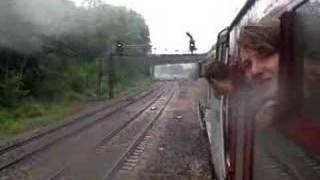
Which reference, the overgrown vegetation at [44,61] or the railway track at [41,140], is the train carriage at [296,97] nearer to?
the railway track at [41,140]

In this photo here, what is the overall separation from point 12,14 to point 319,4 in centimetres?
2127

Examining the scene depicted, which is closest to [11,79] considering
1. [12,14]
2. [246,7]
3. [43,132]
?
[12,14]

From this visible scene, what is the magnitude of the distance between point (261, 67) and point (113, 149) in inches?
518

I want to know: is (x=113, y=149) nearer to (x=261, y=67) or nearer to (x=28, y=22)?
(x=28, y=22)

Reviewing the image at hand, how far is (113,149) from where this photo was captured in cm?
→ 1514

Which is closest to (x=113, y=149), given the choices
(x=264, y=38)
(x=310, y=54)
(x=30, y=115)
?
(x=30, y=115)

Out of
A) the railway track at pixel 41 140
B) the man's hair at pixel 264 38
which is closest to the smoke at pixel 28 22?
the railway track at pixel 41 140

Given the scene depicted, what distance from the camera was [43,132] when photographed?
18.2 meters

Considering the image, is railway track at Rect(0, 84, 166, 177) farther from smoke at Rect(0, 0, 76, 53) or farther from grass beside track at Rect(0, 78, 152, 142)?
smoke at Rect(0, 0, 76, 53)

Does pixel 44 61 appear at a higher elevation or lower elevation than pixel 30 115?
higher

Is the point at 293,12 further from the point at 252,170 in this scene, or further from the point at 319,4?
the point at 252,170

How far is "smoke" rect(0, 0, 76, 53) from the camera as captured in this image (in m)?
21.8

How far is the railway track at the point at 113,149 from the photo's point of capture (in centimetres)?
1155

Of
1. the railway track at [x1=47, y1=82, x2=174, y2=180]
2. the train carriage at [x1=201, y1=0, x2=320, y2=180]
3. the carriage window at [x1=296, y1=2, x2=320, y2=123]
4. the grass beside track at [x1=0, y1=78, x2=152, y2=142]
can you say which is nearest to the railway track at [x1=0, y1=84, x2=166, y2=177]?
the grass beside track at [x1=0, y1=78, x2=152, y2=142]
